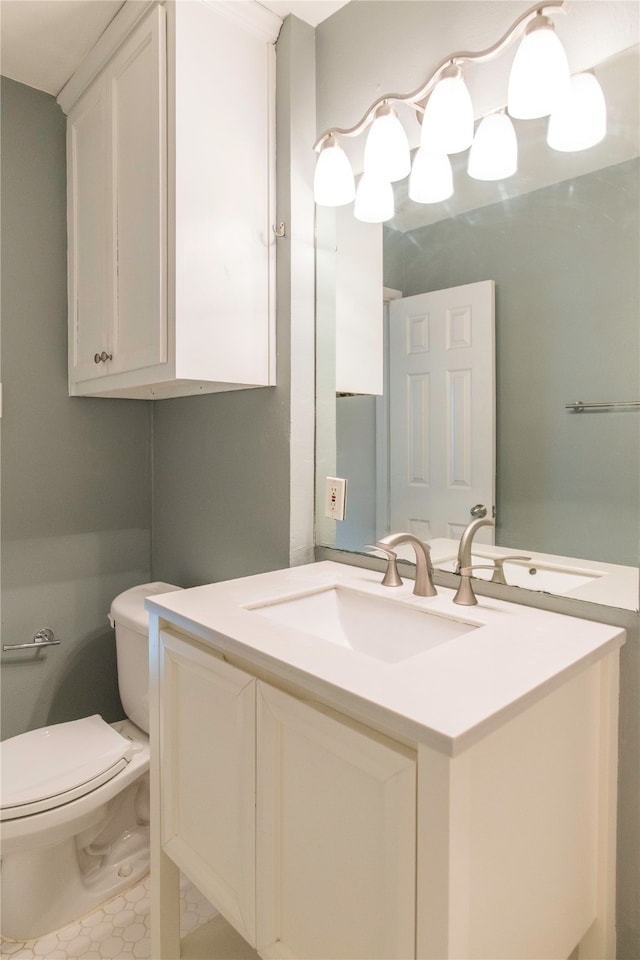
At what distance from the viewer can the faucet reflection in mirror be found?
0.99 metres

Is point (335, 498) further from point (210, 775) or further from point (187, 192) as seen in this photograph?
point (187, 192)

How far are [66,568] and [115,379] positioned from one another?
0.71 m

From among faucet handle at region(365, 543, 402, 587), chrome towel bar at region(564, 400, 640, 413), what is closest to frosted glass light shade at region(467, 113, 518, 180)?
chrome towel bar at region(564, 400, 640, 413)

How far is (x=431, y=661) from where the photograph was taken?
0.80m

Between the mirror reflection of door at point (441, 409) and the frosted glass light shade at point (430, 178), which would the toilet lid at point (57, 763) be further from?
the frosted glass light shade at point (430, 178)

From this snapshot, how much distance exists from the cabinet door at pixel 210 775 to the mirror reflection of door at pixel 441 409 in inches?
22.7

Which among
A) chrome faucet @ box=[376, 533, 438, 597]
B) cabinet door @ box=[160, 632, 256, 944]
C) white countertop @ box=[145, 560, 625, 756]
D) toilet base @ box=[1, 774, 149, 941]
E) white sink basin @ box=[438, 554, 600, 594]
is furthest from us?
toilet base @ box=[1, 774, 149, 941]

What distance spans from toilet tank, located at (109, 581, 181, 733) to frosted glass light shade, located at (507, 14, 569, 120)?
1493 millimetres

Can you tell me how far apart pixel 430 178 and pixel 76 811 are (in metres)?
1.67

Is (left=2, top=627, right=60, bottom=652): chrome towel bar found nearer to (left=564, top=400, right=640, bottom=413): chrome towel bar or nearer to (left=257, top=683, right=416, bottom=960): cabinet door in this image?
(left=257, top=683, right=416, bottom=960): cabinet door

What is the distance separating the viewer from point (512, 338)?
3.74 ft

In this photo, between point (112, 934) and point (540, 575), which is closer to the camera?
point (540, 575)

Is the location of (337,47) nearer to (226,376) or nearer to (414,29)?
(414,29)

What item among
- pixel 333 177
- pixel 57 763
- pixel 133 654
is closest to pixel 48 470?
pixel 133 654
